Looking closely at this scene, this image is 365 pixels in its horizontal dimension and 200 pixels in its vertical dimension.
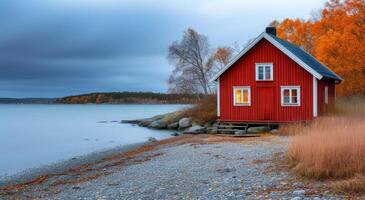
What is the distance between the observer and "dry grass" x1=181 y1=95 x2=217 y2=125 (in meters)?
35.0

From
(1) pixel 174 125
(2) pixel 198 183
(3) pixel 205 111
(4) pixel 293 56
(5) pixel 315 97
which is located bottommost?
(1) pixel 174 125

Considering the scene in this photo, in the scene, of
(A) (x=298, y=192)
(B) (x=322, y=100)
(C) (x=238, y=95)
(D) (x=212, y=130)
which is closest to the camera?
(A) (x=298, y=192)

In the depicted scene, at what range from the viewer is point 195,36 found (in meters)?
52.6

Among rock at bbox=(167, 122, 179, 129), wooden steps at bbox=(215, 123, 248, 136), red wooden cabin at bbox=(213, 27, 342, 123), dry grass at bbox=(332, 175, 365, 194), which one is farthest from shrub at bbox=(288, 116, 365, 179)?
rock at bbox=(167, 122, 179, 129)

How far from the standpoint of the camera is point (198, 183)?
10.8 m

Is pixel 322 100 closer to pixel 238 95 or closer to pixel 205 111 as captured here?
pixel 238 95

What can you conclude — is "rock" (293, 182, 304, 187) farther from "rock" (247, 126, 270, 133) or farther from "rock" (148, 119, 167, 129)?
"rock" (148, 119, 167, 129)

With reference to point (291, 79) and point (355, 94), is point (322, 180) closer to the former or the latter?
point (291, 79)

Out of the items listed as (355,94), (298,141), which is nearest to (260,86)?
(355,94)

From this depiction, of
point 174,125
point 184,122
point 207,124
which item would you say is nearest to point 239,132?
point 207,124

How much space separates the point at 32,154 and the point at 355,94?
1063 inches

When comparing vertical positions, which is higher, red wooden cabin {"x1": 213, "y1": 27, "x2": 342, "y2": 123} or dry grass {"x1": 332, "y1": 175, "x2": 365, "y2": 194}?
red wooden cabin {"x1": 213, "y1": 27, "x2": 342, "y2": 123}

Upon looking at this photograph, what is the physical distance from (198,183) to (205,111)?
25343 millimetres

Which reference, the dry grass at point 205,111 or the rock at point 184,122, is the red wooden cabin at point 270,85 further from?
the rock at point 184,122
